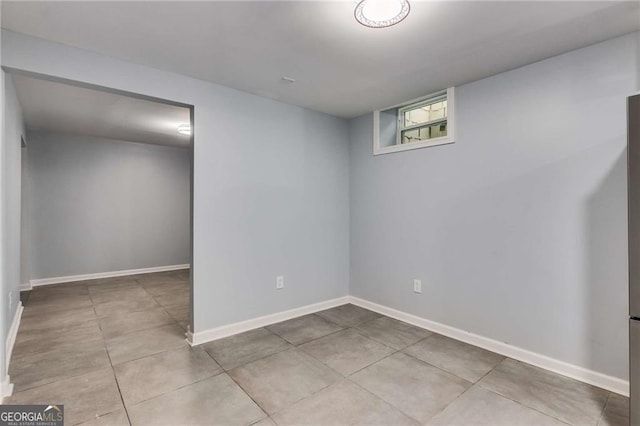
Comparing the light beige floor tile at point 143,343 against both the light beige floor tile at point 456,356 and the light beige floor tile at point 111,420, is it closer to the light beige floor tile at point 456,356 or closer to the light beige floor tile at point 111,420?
the light beige floor tile at point 111,420

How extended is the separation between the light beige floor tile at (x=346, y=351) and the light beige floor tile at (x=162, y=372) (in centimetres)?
82

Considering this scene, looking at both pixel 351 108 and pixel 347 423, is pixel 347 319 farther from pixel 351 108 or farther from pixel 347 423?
pixel 351 108

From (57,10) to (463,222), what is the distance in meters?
3.31

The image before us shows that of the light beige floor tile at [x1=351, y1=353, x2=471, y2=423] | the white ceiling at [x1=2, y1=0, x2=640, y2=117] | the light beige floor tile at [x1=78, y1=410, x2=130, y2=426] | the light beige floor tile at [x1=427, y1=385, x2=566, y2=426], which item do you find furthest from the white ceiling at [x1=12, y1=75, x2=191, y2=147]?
the light beige floor tile at [x1=427, y1=385, x2=566, y2=426]

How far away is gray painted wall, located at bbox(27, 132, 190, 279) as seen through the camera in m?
4.88

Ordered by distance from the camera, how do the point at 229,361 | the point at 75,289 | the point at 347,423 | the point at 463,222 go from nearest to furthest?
the point at 347,423 < the point at 229,361 < the point at 463,222 < the point at 75,289

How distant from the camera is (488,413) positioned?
1854mm

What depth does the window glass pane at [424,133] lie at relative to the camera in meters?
3.18

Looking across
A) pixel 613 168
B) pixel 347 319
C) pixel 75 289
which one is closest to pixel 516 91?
pixel 613 168

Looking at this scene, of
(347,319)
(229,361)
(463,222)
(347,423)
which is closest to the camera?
(347,423)

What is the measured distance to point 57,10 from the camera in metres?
1.80

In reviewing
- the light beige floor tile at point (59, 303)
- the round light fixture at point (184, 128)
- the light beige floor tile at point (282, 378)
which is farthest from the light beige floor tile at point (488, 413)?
the round light fixture at point (184, 128)

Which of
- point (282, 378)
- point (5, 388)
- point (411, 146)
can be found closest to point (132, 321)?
point (5, 388)

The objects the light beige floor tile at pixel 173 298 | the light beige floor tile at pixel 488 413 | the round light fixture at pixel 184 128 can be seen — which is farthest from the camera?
the round light fixture at pixel 184 128
